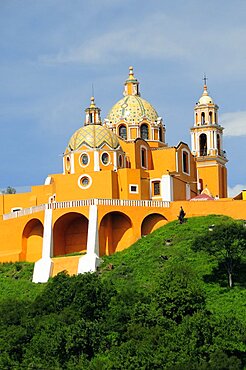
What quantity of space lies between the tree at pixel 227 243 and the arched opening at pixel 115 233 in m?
7.40

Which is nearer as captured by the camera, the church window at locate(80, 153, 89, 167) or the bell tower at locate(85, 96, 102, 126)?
the church window at locate(80, 153, 89, 167)

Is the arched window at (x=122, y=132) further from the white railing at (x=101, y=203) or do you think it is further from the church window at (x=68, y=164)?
the white railing at (x=101, y=203)

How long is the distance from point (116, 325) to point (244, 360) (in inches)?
203

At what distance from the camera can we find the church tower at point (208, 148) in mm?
61594

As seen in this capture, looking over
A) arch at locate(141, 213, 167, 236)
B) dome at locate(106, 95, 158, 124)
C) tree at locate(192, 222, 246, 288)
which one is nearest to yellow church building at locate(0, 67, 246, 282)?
arch at locate(141, 213, 167, 236)

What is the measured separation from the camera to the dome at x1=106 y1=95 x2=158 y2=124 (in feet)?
198

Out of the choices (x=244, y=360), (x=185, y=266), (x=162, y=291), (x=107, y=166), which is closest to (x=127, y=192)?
(x=107, y=166)

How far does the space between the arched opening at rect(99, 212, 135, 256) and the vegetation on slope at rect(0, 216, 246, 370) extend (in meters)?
4.54

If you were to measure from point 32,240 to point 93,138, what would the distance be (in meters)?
5.82

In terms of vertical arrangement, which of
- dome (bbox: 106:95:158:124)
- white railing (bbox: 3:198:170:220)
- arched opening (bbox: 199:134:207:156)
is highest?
dome (bbox: 106:95:158:124)

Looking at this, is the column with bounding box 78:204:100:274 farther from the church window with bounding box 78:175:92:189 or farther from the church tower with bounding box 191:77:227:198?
the church tower with bounding box 191:77:227:198

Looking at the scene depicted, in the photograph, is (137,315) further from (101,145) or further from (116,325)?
(101,145)

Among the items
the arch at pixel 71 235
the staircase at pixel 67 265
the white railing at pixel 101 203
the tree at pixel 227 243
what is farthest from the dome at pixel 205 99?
the tree at pixel 227 243

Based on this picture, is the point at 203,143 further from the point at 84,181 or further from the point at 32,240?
the point at 32,240
